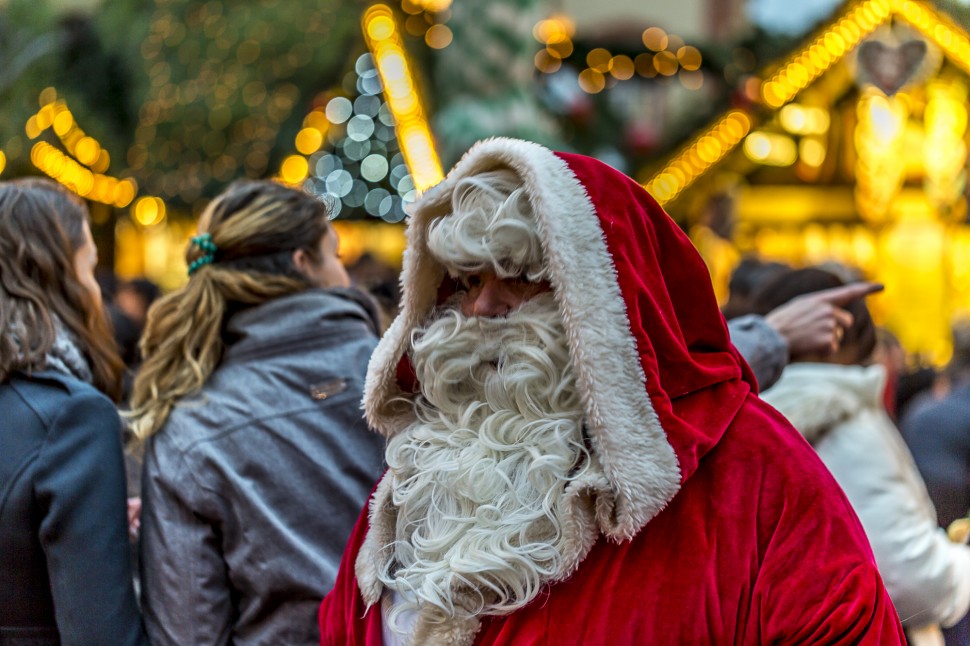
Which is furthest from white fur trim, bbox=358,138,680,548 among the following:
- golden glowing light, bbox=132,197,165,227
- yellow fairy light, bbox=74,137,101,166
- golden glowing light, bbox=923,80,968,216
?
yellow fairy light, bbox=74,137,101,166

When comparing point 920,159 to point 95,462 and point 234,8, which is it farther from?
point 95,462

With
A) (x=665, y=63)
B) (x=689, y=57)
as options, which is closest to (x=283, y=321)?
(x=689, y=57)

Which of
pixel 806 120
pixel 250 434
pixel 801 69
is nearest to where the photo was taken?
pixel 250 434

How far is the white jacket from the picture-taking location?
2.57m

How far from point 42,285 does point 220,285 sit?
395 millimetres

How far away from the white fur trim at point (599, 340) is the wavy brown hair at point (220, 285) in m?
0.84

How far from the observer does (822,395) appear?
2711mm

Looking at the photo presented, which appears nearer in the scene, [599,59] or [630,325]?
[630,325]

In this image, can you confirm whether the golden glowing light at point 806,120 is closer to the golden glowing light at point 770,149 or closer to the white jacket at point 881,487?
the golden glowing light at point 770,149

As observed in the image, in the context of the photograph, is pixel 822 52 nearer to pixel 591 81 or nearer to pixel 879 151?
pixel 879 151

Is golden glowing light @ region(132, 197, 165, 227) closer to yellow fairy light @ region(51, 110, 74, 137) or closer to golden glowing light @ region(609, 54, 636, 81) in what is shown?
yellow fairy light @ region(51, 110, 74, 137)

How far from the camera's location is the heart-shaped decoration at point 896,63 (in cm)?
905

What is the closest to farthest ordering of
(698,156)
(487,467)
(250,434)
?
(487,467), (250,434), (698,156)

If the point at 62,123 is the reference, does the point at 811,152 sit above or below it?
below
